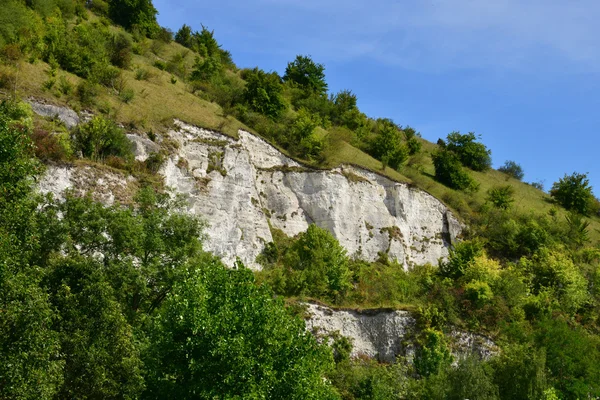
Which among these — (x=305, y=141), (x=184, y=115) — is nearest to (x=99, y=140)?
(x=184, y=115)

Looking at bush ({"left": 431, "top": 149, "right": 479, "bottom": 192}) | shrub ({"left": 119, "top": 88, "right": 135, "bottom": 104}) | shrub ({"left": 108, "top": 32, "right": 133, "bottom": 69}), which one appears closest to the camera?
shrub ({"left": 119, "top": 88, "right": 135, "bottom": 104})

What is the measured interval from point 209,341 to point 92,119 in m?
22.2

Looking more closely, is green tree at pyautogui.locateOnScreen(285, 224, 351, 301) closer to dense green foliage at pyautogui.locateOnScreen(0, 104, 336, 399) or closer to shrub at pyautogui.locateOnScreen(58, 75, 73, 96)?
dense green foliage at pyautogui.locateOnScreen(0, 104, 336, 399)

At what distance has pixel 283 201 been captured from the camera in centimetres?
4238

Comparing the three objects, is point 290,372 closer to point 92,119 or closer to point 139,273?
point 139,273

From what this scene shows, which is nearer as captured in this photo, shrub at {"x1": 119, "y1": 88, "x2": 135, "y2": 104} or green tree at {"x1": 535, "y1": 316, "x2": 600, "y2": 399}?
green tree at {"x1": 535, "y1": 316, "x2": 600, "y2": 399}

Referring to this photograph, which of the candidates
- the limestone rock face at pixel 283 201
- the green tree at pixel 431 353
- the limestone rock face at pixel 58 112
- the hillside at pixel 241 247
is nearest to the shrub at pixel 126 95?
the hillside at pixel 241 247

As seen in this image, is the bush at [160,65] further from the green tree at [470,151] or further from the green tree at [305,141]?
the green tree at [470,151]

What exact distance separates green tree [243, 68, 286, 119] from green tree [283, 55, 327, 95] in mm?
19563

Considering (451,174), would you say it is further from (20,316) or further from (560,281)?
(20,316)

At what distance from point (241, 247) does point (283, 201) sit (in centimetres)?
726

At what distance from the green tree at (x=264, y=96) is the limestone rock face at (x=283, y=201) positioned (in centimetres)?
974

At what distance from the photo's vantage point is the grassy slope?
121ft

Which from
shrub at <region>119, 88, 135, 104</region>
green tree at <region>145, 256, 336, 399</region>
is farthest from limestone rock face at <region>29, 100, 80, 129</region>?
green tree at <region>145, 256, 336, 399</region>
